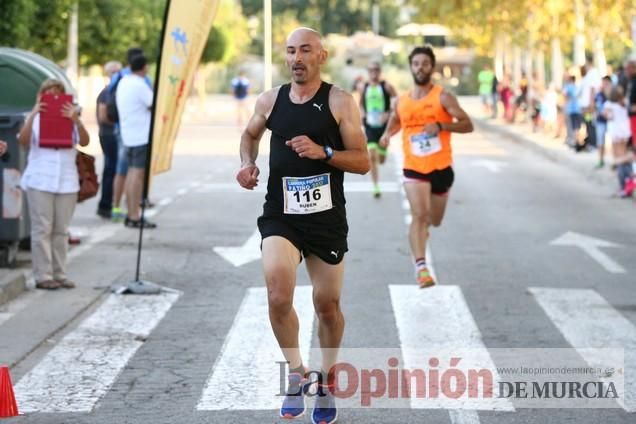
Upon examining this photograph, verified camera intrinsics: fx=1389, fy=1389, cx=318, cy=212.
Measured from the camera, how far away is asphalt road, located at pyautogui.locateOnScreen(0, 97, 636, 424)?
744 centimetres

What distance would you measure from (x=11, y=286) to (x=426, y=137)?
141 inches

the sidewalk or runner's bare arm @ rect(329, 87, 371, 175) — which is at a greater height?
runner's bare arm @ rect(329, 87, 371, 175)

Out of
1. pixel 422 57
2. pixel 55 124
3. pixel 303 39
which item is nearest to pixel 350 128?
pixel 303 39

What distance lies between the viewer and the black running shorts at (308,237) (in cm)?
702

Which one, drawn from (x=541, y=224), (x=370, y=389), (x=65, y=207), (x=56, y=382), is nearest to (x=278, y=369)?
(x=370, y=389)

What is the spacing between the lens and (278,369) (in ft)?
27.4

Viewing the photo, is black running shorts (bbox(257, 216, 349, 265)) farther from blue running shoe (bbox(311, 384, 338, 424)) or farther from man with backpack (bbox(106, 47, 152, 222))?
man with backpack (bbox(106, 47, 152, 222))

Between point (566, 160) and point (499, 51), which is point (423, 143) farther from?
point (499, 51)

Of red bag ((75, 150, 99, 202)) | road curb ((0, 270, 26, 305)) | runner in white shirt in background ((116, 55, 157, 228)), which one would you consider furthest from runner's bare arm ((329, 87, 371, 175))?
runner in white shirt in background ((116, 55, 157, 228))

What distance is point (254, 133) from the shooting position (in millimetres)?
7199

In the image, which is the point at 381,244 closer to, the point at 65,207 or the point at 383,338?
the point at 65,207

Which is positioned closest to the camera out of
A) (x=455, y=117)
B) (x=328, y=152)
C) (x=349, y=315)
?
(x=328, y=152)

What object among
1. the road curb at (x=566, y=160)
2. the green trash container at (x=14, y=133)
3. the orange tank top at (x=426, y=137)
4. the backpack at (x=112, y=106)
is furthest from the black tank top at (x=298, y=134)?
the road curb at (x=566, y=160)

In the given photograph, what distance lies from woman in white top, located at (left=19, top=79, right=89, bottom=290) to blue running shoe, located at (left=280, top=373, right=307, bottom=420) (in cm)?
496
